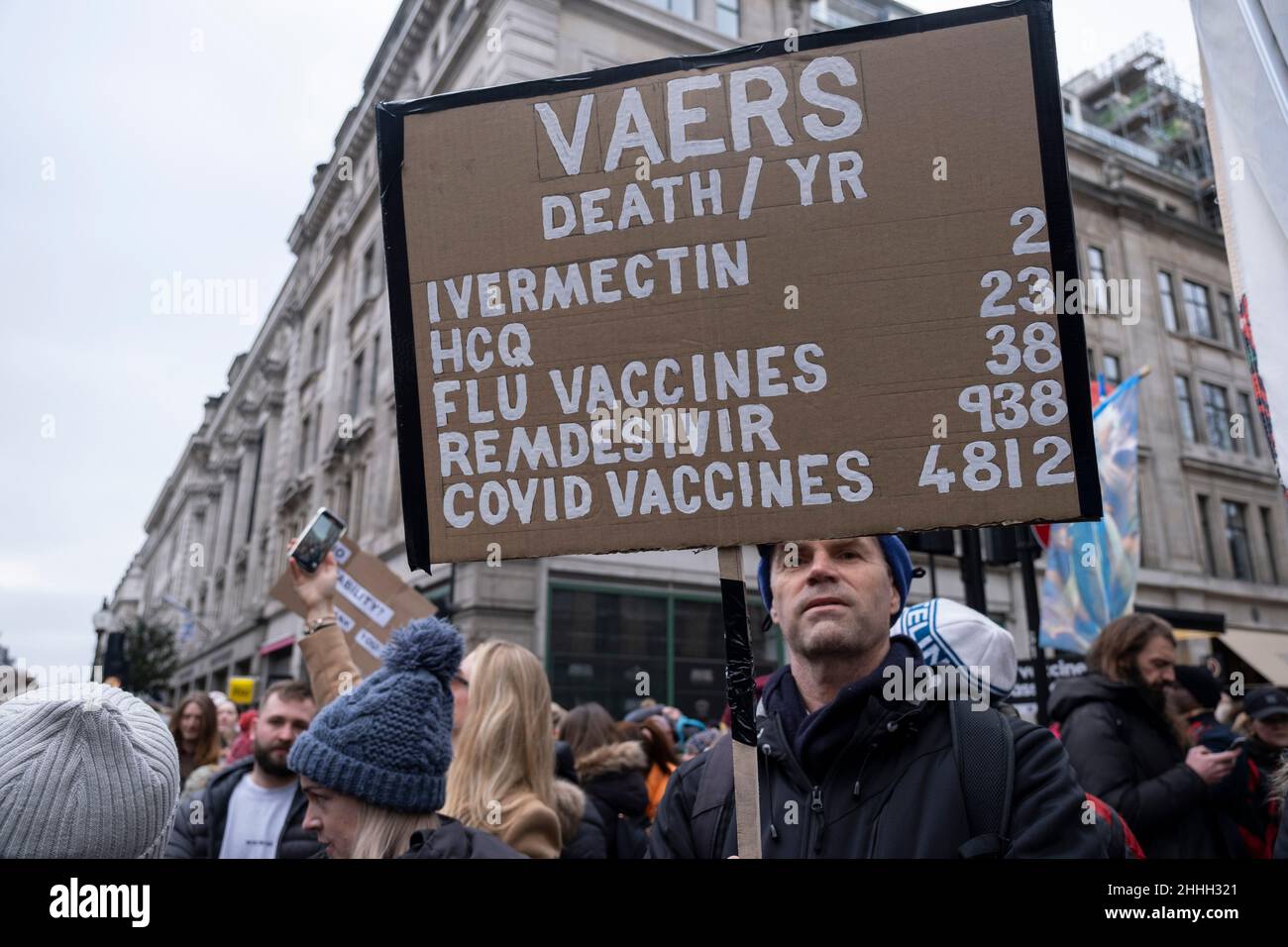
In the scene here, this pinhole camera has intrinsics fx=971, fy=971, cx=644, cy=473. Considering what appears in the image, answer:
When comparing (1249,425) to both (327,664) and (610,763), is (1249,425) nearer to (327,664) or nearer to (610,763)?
(610,763)

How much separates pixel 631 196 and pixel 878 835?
142 centimetres

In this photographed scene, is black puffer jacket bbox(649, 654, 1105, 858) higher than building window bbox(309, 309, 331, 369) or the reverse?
the reverse

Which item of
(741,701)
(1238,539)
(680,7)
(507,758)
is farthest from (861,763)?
(1238,539)

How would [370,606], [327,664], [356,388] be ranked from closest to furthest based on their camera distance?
[327,664] → [370,606] → [356,388]

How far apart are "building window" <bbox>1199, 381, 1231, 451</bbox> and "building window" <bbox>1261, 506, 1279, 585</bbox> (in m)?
2.35

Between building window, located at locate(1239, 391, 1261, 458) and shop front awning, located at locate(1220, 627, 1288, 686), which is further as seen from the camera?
building window, located at locate(1239, 391, 1261, 458)

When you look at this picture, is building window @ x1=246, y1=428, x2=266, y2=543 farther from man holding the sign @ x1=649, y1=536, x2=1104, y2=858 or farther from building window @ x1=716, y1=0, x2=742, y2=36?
man holding the sign @ x1=649, y1=536, x2=1104, y2=858

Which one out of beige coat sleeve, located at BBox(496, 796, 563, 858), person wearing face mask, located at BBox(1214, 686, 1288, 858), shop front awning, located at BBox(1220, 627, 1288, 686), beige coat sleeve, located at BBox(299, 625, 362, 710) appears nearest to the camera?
beige coat sleeve, located at BBox(496, 796, 563, 858)

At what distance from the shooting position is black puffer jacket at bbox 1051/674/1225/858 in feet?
11.2

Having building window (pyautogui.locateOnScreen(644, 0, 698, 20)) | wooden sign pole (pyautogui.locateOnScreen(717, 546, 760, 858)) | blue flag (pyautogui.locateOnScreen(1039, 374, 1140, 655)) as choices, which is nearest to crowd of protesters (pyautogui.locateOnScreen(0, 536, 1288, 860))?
wooden sign pole (pyautogui.locateOnScreen(717, 546, 760, 858))

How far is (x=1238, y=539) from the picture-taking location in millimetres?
27406

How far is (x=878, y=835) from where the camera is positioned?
189 cm

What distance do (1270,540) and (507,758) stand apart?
30822mm
